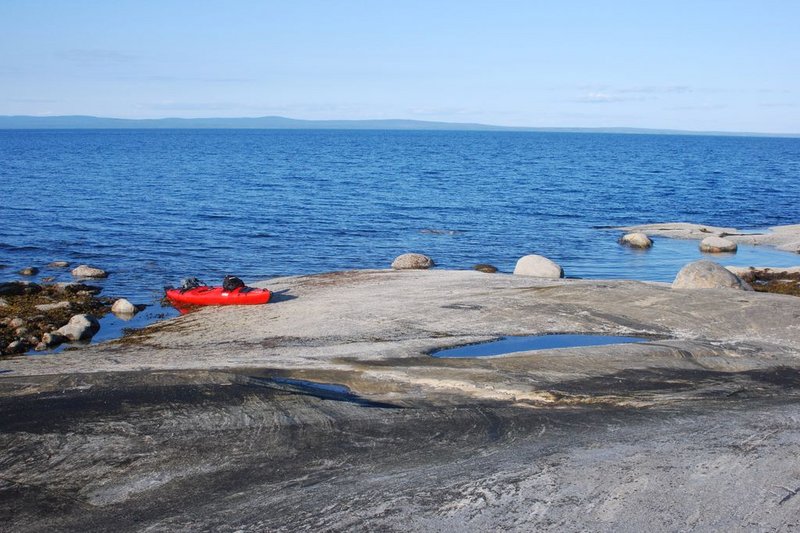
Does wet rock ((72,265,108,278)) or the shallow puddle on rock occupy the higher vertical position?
the shallow puddle on rock

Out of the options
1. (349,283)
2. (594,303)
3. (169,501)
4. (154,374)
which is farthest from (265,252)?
(169,501)

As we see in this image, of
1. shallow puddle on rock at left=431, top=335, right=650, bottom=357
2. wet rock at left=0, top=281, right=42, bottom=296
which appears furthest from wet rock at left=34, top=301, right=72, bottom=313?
shallow puddle on rock at left=431, top=335, right=650, bottom=357

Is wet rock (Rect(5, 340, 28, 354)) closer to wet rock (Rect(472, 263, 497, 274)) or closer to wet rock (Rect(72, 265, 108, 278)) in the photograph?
wet rock (Rect(72, 265, 108, 278))

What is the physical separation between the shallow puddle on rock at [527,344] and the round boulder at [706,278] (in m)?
6.23

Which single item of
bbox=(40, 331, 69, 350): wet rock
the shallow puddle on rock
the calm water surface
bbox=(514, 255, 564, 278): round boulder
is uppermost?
the shallow puddle on rock

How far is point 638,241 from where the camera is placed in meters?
40.9

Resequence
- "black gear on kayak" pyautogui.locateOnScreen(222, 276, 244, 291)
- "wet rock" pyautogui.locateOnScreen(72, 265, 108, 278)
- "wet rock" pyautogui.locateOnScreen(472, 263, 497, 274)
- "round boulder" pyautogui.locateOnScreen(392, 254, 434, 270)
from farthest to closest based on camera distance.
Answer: "wet rock" pyautogui.locateOnScreen(472, 263, 497, 274), "round boulder" pyautogui.locateOnScreen(392, 254, 434, 270), "wet rock" pyautogui.locateOnScreen(72, 265, 108, 278), "black gear on kayak" pyautogui.locateOnScreen(222, 276, 244, 291)

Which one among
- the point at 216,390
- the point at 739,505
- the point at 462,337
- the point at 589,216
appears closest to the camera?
the point at 739,505

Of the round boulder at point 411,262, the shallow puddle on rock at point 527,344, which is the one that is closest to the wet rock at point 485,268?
the round boulder at point 411,262

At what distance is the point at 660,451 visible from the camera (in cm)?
1179

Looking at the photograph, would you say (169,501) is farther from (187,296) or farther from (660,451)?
(187,296)

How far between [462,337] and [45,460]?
10.2 meters

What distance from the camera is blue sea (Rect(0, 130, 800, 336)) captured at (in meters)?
35.5

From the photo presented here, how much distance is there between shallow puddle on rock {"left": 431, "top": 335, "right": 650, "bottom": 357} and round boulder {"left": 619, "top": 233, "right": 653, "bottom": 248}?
22.4 metres
